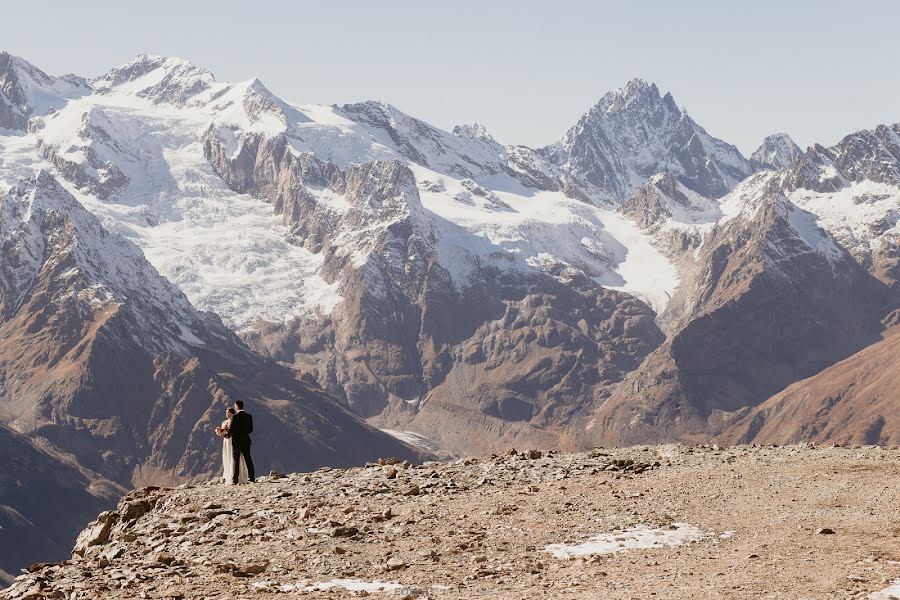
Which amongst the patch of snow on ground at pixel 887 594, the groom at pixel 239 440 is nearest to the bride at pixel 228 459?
the groom at pixel 239 440

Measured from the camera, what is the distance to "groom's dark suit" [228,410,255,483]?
171 ft

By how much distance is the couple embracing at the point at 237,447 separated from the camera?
171 feet

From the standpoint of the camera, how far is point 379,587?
3494cm

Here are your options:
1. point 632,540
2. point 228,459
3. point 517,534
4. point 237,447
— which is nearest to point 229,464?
point 228,459

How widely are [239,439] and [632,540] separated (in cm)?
1805

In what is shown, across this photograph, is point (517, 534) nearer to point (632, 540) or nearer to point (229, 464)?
point (632, 540)

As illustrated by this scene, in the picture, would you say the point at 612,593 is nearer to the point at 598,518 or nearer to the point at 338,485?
the point at 598,518

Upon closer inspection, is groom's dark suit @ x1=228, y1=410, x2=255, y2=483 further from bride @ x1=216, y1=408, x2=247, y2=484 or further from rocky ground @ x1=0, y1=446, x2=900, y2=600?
rocky ground @ x1=0, y1=446, x2=900, y2=600

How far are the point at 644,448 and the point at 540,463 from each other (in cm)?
719

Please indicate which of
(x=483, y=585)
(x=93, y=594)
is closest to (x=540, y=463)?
(x=483, y=585)

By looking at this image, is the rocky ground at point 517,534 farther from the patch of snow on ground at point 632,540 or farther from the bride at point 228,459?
the bride at point 228,459

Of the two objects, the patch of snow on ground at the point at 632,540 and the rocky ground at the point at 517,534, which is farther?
the patch of snow on ground at the point at 632,540

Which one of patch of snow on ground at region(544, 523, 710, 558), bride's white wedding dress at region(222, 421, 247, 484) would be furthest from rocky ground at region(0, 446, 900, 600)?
bride's white wedding dress at region(222, 421, 247, 484)

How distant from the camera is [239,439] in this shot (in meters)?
52.2
